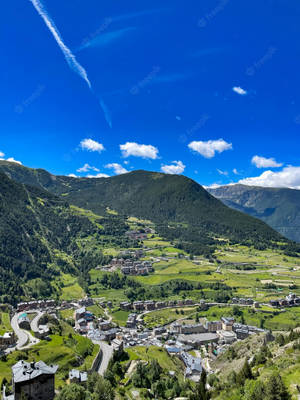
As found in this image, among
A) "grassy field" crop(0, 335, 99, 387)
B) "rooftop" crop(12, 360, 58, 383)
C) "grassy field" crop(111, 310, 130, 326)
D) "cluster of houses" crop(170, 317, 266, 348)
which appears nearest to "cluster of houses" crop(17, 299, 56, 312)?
"grassy field" crop(111, 310, 130, 326)

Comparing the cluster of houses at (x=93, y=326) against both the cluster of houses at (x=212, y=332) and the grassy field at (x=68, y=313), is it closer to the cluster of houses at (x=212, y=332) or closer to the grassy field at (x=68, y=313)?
the grassy field at (x=68, y=313)

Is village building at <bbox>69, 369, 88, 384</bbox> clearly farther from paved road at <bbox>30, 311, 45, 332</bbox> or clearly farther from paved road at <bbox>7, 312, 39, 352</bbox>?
paved road at <bbox>30, 311, 45, 332</bbox>

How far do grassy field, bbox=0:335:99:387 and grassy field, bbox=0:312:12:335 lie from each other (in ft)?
37.0

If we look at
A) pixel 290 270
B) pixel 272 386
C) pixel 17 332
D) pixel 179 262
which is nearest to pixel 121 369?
pixel 17 332

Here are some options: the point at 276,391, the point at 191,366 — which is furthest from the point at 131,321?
the point at 276,391

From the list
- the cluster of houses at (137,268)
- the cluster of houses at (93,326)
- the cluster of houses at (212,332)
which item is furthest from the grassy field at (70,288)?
the cluster of houses at (212,332)

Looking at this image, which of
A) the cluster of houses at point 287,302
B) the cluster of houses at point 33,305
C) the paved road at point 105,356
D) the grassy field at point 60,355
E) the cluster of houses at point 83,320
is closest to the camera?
the grassy field at point 60,355

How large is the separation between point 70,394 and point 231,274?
128524 mm

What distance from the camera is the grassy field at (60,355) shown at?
5443 centimetres

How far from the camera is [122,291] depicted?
144 m

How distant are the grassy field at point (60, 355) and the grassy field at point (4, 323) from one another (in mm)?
11288

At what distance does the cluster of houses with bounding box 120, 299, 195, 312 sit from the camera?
123 metres

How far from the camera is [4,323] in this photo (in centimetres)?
8112

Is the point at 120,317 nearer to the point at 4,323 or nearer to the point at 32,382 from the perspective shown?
the point at 4,323
